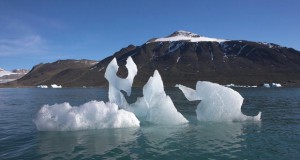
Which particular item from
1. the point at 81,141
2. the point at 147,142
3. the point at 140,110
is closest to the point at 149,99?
the point at 140,110

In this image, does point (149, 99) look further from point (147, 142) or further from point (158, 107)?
point (147, 142)

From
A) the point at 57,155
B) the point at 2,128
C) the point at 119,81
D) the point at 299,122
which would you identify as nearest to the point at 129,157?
the point at 57,155

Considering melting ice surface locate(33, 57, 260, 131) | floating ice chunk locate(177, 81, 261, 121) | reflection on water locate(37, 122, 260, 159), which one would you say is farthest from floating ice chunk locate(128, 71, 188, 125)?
floating ice chunk locate(177, 81, 261, 121)

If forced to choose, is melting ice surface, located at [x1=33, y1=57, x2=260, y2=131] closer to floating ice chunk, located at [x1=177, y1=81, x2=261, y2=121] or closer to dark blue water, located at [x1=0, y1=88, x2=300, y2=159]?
floating ice chunk, located at [x1=177, y1=81, x2=261, y2=121]

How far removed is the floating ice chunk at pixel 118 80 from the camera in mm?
31562

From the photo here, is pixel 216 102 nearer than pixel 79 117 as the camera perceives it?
No

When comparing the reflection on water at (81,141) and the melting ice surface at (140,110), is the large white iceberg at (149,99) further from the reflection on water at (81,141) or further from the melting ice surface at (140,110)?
the reflection on water at (81,141)

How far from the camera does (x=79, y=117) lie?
86.9 ft

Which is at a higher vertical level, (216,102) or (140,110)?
(216,102)

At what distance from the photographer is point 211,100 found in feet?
101

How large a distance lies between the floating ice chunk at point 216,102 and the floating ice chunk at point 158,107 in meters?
2.34

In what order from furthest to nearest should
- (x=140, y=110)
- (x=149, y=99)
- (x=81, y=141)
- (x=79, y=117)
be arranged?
1. (x=140, y=110)
2. (x=149, y=99)
3. (x=79, y=117)
4. (x=81, y=141)

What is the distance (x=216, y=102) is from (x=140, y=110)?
24.9 feet

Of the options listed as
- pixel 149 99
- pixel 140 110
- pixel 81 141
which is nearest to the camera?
pixel 81 141
